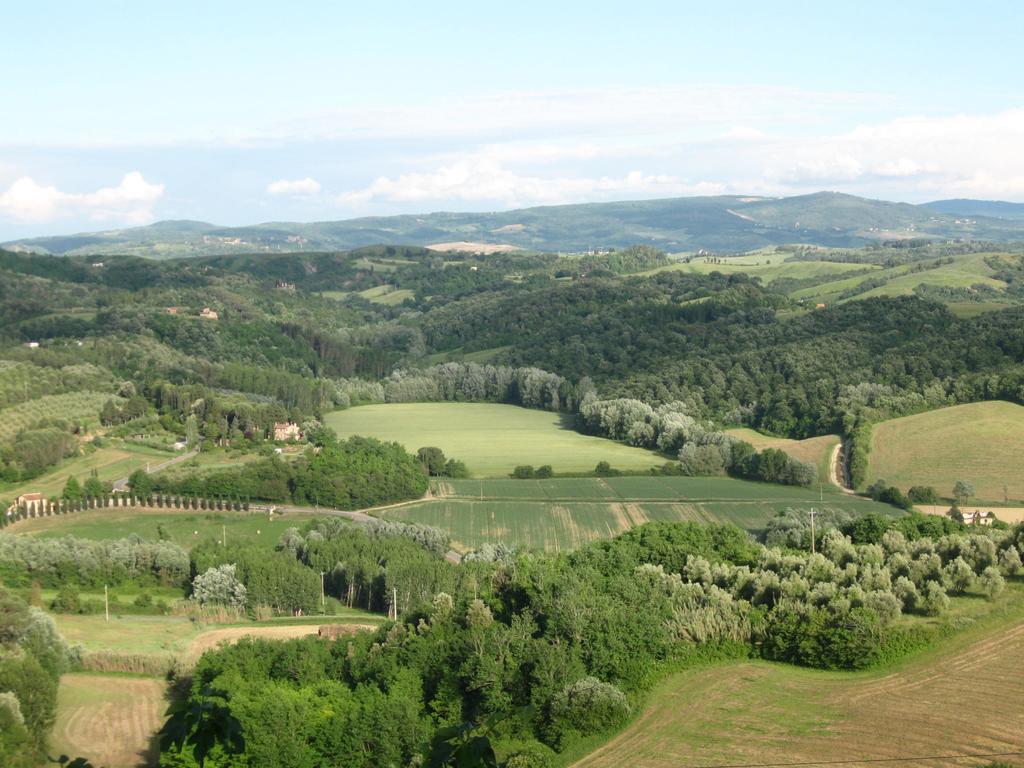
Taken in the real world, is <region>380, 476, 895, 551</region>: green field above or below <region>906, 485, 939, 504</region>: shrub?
below

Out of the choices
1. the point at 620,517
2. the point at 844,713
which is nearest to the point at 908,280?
the point at 620,517

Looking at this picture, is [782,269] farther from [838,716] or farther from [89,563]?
[838,716]

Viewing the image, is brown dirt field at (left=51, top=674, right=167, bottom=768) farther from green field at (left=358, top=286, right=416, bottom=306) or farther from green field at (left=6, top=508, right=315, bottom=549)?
green field at (left=358, top=286, right=416, bottom=306)

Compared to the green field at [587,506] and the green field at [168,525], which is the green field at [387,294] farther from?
the green field at [168,525]

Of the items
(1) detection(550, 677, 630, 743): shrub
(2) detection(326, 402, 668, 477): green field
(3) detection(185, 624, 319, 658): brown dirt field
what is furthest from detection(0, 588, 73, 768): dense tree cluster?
(2) detection(326, 402, 668, 477): green field

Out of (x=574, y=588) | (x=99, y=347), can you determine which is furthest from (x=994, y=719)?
(x=99, y=347)

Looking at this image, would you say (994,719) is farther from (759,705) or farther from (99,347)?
(99,347)
